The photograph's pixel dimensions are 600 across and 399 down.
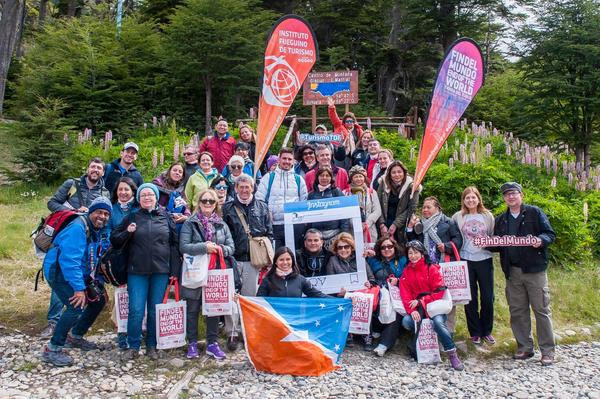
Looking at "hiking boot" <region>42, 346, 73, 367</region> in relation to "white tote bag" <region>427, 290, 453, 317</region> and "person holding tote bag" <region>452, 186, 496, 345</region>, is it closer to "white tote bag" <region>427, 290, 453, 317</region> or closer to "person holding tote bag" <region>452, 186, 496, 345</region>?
"white tote bag" <region>427, 290, 453, 317</region>

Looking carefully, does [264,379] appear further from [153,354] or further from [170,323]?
[153,354]

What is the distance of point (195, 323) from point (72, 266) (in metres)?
1.57

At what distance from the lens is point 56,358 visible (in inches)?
214

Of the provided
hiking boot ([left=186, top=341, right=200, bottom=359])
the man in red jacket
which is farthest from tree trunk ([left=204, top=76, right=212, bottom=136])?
hiking boot ([left=186, top=341, right=200, bottom=359])

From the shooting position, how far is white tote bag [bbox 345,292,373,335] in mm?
6090

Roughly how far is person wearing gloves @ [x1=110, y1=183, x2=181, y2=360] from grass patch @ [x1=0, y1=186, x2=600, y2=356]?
4.13ft

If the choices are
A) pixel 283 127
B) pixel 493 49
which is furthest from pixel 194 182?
pixel 493 49

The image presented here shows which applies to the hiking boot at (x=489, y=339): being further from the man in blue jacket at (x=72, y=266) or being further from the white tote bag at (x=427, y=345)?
the man in blue jacket at (x=72, y=266)

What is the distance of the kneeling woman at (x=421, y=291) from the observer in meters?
5.91

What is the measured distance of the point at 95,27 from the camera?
19.2 m

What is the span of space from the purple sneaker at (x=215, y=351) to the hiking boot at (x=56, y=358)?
5.10 ft

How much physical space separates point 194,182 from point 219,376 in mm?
2788

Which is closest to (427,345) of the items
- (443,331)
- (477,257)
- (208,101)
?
(443,331)

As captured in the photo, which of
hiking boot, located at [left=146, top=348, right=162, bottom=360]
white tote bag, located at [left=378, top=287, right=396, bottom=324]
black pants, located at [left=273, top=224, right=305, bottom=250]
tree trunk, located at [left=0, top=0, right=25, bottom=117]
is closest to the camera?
hiking boot, located at [left=146, top=348, right=162, bottom=360]
